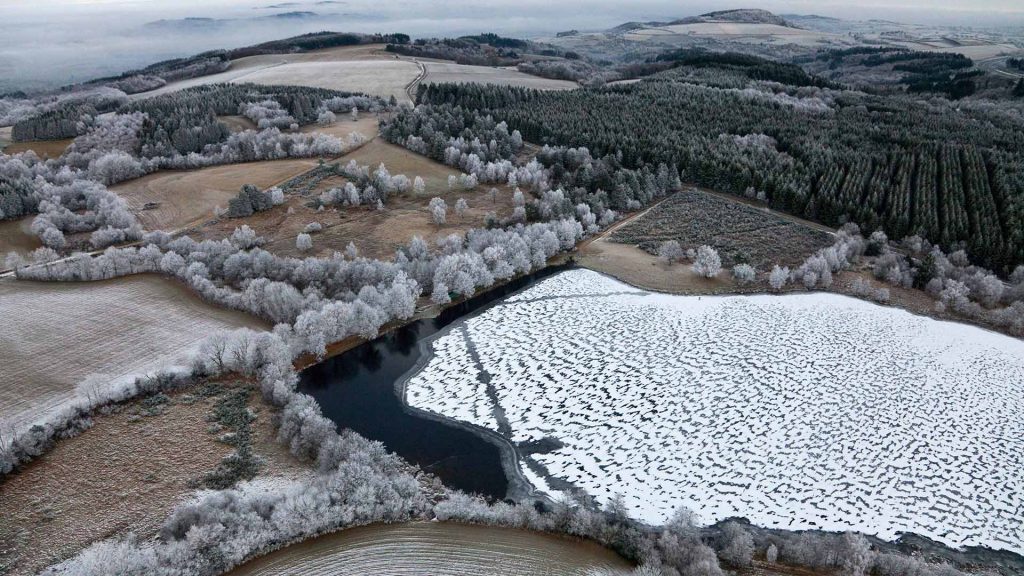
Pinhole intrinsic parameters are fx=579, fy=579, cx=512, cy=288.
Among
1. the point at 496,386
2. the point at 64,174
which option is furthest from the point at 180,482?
the point at 64,174

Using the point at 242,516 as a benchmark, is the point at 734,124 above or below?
above

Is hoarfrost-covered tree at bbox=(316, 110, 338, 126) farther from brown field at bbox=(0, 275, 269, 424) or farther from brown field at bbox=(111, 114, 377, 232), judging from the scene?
brown field at bbox=(0, 275, 269, 424)

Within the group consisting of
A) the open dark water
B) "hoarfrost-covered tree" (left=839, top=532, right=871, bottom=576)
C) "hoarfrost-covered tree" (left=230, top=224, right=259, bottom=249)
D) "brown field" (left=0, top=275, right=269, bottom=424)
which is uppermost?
"hoarfrost-covered tree" (left=230, top=224, right=259, bottom=249)

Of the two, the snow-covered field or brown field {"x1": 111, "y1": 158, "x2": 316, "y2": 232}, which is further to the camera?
brown field {"x1": 111, "y1": 158, "x2": 316, "y2": 232}

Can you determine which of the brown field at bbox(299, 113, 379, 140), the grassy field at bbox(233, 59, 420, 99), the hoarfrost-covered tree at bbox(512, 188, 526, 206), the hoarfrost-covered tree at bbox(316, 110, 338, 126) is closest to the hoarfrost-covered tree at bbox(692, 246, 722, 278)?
the hoarfrost-covered tree at bbox(512, 188, 526, 206)

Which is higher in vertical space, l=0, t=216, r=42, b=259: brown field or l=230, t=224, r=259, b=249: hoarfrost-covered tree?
l=0, t=216, r=42, b=259: brown field

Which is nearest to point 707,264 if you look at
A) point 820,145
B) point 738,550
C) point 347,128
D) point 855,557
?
point 855,557

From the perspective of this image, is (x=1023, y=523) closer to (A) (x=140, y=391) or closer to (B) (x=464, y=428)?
(B) (x=464, y=428)
